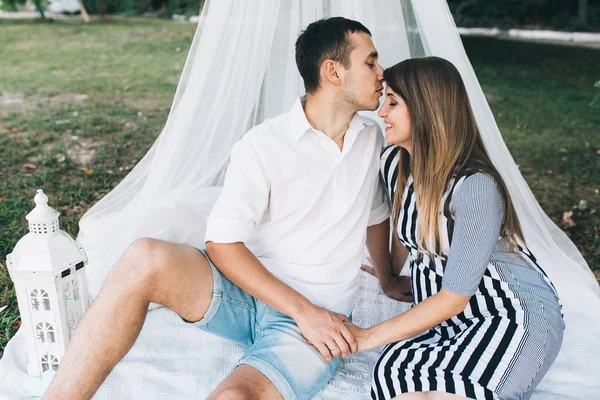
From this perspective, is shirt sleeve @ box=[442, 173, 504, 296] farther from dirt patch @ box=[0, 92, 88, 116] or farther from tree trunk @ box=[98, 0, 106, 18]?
tree trunk @ box=[98, 0, 106, 18]

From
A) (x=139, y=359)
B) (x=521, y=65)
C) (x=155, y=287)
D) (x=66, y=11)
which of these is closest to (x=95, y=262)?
(x=139, y=359)

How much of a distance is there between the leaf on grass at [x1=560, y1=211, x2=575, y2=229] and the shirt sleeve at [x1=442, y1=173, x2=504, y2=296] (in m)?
2.32

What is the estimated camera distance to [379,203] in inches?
93.9

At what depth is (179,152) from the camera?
105 inches

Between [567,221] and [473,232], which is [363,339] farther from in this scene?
[567,221]

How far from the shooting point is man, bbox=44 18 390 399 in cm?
184

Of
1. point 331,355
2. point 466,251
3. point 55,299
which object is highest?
point 466,251

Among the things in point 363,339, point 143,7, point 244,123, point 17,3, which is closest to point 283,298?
point 363,339

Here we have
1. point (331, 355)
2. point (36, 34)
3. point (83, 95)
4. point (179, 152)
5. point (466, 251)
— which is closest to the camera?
point (466, 251)

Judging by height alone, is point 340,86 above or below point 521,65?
above

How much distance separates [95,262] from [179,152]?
658 mm

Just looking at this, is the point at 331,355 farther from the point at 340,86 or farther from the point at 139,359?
the point at 340,86

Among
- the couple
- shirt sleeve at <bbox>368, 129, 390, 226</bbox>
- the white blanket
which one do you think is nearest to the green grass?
the white blanket

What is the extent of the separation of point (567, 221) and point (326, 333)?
8.51ft
